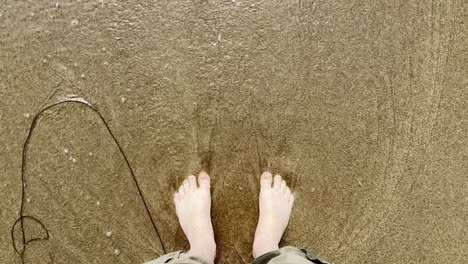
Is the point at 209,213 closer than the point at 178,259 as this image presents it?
No

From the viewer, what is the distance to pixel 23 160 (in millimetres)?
1167

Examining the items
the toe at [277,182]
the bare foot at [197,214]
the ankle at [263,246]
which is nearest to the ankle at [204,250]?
the bare foot at [197,214]

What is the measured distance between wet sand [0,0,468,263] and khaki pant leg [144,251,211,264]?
0.08 metres

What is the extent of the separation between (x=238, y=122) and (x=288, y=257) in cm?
34

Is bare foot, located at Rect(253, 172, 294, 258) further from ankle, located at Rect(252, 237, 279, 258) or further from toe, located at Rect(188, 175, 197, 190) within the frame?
toe, located at Rect(188, 175, 197, 190)

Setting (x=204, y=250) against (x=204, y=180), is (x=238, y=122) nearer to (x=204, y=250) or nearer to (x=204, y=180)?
(x=204, y=180)

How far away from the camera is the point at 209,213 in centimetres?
119

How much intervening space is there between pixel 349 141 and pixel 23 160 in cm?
79

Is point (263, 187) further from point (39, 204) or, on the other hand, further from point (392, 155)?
point (39, 204)

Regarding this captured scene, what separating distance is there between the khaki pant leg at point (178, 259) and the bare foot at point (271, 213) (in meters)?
0.14

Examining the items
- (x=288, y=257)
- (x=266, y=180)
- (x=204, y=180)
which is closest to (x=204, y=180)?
(x=204, y=180)

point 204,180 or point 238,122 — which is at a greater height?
point 238,122

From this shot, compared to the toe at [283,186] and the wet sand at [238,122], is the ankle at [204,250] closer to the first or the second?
the wet sand at [238,122]

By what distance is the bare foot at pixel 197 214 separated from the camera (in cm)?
115
